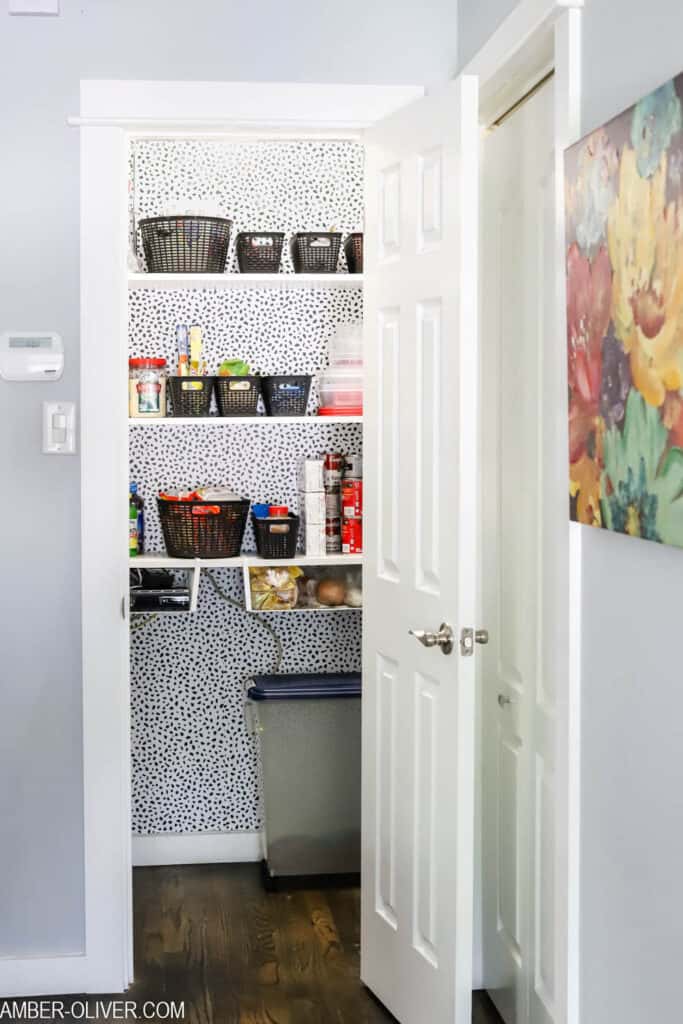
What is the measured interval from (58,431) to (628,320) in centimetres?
164

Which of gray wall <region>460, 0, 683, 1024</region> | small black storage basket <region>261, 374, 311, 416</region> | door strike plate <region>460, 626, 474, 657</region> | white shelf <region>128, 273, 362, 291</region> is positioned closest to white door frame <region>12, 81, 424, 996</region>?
white shelf <region>128, 273, 362, 291</region>

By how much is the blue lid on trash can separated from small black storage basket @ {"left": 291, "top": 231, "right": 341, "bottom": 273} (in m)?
1.29

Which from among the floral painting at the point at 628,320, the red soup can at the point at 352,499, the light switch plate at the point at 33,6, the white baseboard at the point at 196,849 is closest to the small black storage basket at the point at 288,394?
the red soup can at the point at 352,499

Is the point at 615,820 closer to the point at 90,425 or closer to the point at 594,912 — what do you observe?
the point at 594,912

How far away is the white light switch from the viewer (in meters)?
2.85

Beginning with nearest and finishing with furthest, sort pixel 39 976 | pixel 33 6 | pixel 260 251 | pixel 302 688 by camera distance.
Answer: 1. pixel 33 6
2. pixel 39 976
3. pixel 260 251
4. pixel 302 688

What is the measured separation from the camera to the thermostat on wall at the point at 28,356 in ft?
9.32

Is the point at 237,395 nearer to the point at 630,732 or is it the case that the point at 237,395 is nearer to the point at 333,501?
the point at 333,501

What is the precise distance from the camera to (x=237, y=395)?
11.3 feet

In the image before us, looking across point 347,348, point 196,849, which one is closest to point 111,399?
point 347,348

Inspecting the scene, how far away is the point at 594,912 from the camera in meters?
1.96

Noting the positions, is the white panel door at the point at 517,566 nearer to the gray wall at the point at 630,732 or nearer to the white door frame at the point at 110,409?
the gray wall at the point at 630,732

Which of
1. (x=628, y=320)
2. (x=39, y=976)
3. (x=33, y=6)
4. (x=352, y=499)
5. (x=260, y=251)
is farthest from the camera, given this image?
(x=352, y=499)

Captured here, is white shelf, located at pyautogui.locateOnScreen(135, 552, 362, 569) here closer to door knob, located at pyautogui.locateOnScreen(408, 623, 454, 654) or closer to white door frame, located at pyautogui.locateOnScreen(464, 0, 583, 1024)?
door knob, located at pyautogui.locateOnScreen(408, 623, 454, 654)
